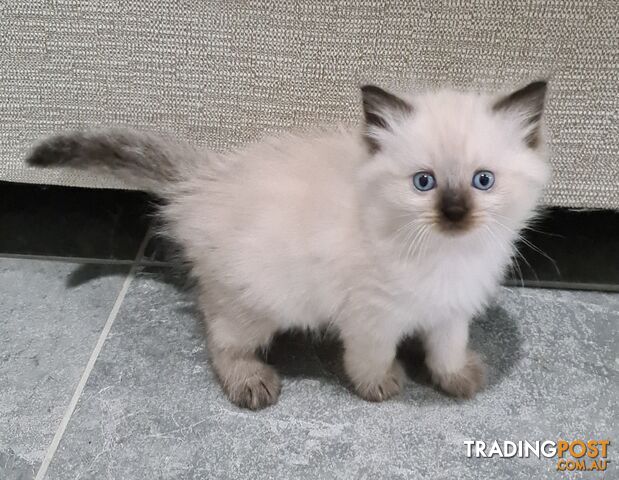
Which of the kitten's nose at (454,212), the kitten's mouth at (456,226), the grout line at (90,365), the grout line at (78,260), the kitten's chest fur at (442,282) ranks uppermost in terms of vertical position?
the kitten's nose at (454,212)

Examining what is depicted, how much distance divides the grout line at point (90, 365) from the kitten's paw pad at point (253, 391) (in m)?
0.26

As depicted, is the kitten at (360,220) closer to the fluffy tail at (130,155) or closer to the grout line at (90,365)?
the fluffy tail at (130,155)

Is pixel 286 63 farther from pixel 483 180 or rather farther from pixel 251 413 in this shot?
pixel 251 413

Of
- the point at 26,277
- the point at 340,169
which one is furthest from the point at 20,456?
the point at 340,169

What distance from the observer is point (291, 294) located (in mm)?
988

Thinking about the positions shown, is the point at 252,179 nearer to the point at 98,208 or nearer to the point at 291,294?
the point at 291,294

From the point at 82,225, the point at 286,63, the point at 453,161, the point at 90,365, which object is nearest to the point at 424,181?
the point at 453,161

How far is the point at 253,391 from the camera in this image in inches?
41.1

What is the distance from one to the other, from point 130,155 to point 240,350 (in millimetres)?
395

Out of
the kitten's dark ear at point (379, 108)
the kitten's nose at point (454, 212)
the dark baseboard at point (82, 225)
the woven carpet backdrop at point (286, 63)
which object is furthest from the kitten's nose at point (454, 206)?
the dark baseboard at point (82, 225)

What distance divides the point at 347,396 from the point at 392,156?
44 cm

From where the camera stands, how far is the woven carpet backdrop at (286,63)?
3.32 ft

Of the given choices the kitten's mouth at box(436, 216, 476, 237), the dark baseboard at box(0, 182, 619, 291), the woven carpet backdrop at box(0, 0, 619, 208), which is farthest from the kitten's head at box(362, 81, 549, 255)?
the dark baseboard at box(0, 182, 619, 291)

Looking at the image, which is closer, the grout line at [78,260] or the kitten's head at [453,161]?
the kitten's head at [453,161]
